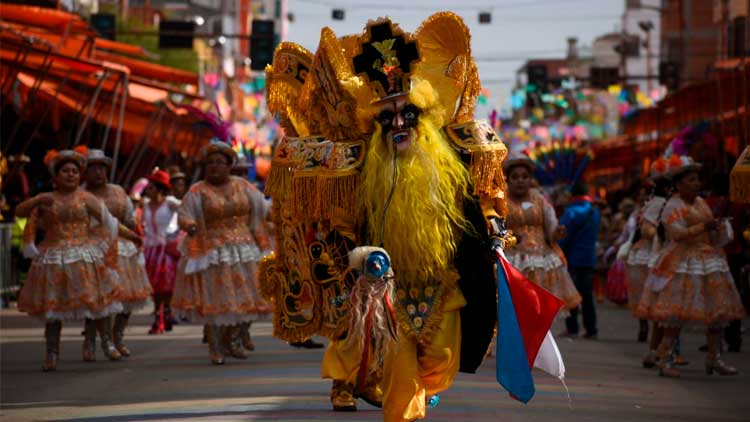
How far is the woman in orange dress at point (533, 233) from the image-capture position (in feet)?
50.1

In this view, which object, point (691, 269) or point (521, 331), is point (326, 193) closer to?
point (521, 331)

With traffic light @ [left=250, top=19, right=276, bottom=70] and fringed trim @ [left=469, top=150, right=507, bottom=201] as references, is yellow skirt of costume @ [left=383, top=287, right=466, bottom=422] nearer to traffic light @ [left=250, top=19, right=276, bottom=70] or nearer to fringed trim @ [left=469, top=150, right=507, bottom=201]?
fringed trim @ [left=469, top=150, right=507, bottom=201]

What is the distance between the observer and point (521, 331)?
352 inches

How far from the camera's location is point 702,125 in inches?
939

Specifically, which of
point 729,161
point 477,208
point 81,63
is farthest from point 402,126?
point 81,63

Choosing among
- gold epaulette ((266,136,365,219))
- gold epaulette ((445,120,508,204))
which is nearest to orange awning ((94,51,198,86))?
gold epaulette ((266,136,365,219))

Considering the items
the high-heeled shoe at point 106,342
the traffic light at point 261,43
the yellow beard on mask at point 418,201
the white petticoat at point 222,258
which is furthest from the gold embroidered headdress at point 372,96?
the traffic light at point 261,43

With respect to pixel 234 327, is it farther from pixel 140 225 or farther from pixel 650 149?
pixel 650 149

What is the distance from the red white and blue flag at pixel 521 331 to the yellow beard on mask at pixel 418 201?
0.39 metres

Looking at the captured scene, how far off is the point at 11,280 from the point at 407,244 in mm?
15773

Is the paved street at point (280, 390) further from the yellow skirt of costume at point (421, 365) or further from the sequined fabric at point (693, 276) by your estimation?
the yellow skirt of costume at point (421, 365)

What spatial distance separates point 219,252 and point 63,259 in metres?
1.45

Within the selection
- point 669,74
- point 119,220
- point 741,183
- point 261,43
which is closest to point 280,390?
point 741,183

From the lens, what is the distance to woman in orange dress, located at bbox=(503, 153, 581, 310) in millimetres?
15281
